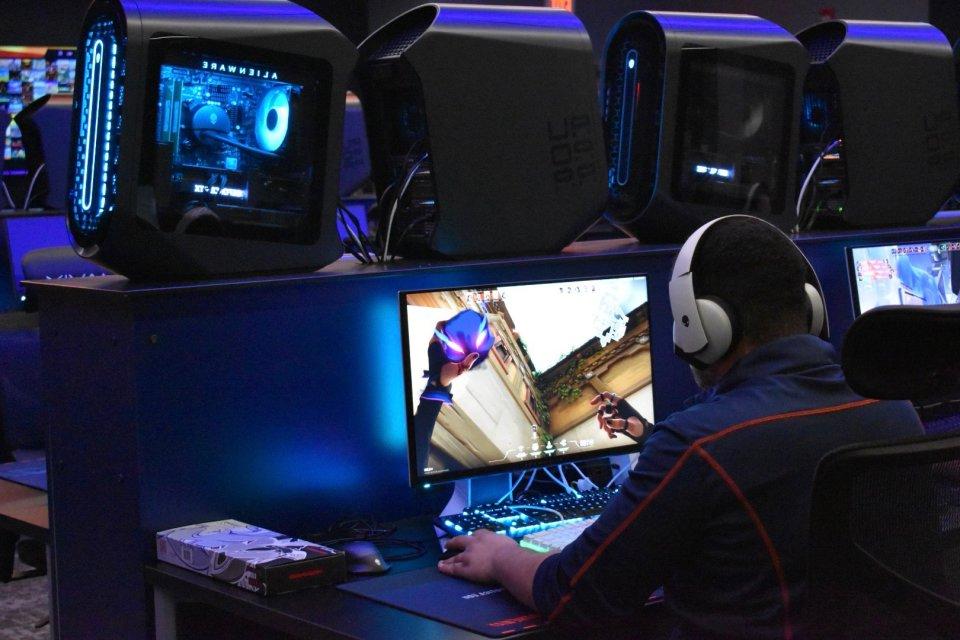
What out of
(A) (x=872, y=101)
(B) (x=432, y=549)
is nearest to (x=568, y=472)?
(B) (x=432, y=549)

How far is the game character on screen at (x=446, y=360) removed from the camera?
7.15 ft

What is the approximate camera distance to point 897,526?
1.29 metres

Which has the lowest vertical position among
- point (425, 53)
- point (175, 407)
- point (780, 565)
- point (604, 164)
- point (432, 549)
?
point (432, 549)

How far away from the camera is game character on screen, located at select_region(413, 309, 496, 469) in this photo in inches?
85.8

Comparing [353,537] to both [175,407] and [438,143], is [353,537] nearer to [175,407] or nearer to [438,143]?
[175,407]

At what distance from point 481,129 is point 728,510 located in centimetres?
110

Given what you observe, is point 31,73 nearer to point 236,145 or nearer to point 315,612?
point 236,145

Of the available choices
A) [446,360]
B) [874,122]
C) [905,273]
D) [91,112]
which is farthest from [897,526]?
[874,122]

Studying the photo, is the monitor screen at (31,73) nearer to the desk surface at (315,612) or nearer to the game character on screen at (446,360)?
the game character on screen at (446,360)

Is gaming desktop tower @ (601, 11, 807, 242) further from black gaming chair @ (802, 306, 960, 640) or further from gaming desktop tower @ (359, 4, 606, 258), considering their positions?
black gaming chair @ (802, 306, 960, 640)

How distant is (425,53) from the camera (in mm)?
2295

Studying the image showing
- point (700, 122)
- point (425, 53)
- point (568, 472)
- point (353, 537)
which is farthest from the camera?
point (700, 122)

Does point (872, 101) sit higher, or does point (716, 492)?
point (872, 101)

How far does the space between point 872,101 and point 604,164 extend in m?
0.84
